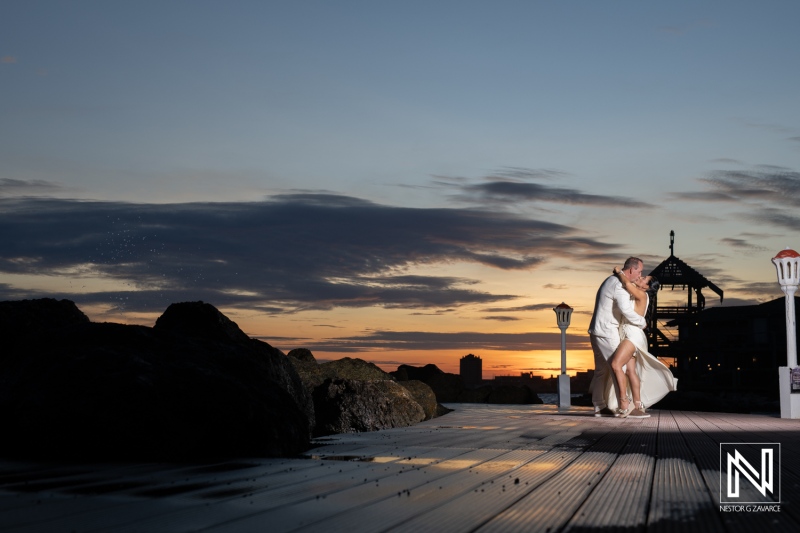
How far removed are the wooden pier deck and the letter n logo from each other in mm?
59

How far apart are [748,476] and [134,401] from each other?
4.16m

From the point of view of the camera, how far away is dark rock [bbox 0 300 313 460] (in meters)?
6.16

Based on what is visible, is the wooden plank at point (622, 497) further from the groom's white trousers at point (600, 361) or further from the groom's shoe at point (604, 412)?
the groom's shoe at point (604, 412)

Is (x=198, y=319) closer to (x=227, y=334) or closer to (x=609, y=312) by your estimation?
(x=227, y=334)

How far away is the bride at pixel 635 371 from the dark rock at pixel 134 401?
7.23m

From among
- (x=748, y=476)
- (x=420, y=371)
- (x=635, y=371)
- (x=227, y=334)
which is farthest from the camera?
(x=420, y=371)

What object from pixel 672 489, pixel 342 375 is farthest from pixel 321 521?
pixel 342 375

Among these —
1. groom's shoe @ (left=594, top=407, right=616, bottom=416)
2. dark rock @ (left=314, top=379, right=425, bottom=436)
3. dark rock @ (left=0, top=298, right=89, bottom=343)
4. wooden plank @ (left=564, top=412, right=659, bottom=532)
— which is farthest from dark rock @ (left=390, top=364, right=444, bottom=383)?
wooden plank @ (left=564, top=412, right=659, bottom=532)

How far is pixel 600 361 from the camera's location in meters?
14.0

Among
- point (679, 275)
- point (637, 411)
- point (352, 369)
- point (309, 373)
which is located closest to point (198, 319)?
point (309, 373)

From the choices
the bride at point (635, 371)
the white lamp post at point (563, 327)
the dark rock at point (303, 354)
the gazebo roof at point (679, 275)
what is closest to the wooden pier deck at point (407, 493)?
the bride at point (635, 371)

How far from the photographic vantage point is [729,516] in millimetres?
3783

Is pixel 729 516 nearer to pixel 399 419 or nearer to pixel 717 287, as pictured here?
pixel 399 419

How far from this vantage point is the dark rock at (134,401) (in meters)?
6.16
